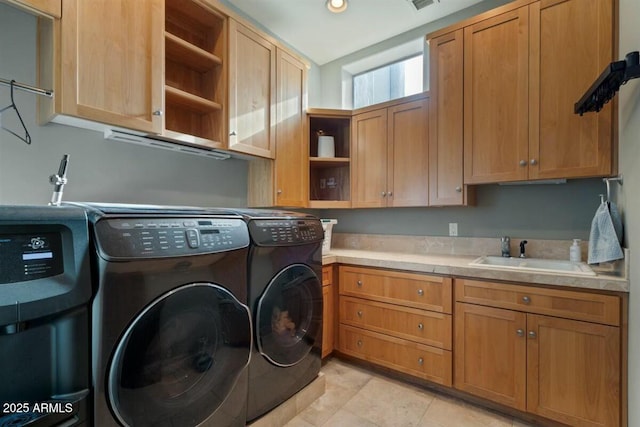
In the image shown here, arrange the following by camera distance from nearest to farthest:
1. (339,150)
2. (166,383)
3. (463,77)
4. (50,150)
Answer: (166,383) < (50,150) < (463,77) < (339,150)

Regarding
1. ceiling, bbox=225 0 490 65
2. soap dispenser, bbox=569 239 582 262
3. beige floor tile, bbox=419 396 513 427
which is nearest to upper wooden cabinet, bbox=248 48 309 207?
ceiling, bbox=225 0 490 65

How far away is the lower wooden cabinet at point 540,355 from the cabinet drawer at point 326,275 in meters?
0.94

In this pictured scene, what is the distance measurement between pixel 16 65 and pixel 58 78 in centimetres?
33

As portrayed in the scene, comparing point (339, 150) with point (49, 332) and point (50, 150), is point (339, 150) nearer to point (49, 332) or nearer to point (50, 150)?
point (50, 150)

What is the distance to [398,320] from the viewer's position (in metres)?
2.15

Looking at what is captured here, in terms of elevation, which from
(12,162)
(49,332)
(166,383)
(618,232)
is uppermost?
(12,162)

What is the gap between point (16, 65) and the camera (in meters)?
1.39

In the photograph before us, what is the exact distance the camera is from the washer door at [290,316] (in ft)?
4.93

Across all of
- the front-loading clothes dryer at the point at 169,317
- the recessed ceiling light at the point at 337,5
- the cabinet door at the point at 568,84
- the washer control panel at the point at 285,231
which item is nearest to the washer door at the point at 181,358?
the front-loading clothes dryer at the point at 169,317

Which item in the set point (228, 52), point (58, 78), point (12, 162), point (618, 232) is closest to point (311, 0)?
point (228, 52)

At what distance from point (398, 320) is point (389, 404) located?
0.53m

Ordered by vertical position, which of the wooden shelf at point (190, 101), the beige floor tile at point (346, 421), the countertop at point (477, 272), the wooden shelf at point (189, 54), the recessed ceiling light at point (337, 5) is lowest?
the beige floor tile at point (346, 421)

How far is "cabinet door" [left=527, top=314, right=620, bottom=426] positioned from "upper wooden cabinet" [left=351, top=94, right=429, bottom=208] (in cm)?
116

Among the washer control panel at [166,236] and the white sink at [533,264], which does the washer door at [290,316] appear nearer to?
the washer control panel at [166,236]
